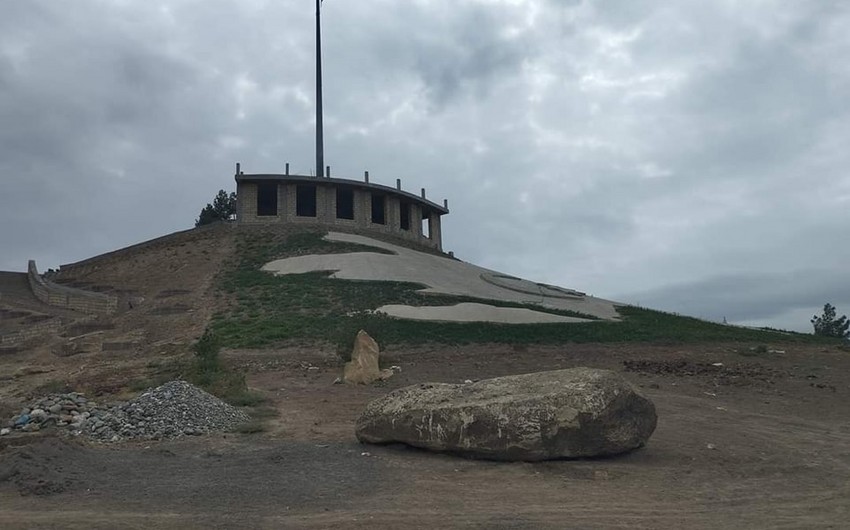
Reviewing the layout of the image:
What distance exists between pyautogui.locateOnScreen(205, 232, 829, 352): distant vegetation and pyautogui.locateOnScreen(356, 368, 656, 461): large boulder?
9.36 m

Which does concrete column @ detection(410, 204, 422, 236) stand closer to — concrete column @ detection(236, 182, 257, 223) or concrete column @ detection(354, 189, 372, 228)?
concrete column @ detection(354, 189, 372, 228)

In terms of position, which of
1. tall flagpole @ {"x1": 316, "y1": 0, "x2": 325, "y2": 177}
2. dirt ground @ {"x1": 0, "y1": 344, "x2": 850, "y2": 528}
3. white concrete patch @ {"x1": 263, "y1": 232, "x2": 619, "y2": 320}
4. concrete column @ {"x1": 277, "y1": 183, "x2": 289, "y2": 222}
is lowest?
dirt ground @ {"x1": 0, "y1": 344, "x2": 850, "y2": 528}

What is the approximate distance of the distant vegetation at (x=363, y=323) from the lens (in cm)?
2250

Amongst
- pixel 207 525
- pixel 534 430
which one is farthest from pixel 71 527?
pixel 534 430

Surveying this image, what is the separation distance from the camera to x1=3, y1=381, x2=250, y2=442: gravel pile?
1066 cm

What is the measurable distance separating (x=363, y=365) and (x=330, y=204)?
3130 cm

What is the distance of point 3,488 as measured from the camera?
744cm

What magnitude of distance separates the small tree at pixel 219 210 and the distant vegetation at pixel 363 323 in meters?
27.9

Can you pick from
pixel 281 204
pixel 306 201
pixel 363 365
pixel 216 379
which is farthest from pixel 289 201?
pixel 216 379

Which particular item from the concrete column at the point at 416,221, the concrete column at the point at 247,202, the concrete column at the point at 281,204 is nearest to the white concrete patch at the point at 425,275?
the concrete column at the point at 281,204

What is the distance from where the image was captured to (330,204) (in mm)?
46562

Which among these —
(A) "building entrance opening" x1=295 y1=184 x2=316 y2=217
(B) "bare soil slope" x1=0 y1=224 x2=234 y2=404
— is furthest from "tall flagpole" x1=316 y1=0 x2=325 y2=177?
(B) "bare soil slope" x1=0 y1=224 x2=234 y2=404

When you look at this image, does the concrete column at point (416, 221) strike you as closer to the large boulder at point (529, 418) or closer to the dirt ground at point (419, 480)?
the dirt ground at point (419, 480)

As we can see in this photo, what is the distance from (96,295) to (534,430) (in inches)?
1079
